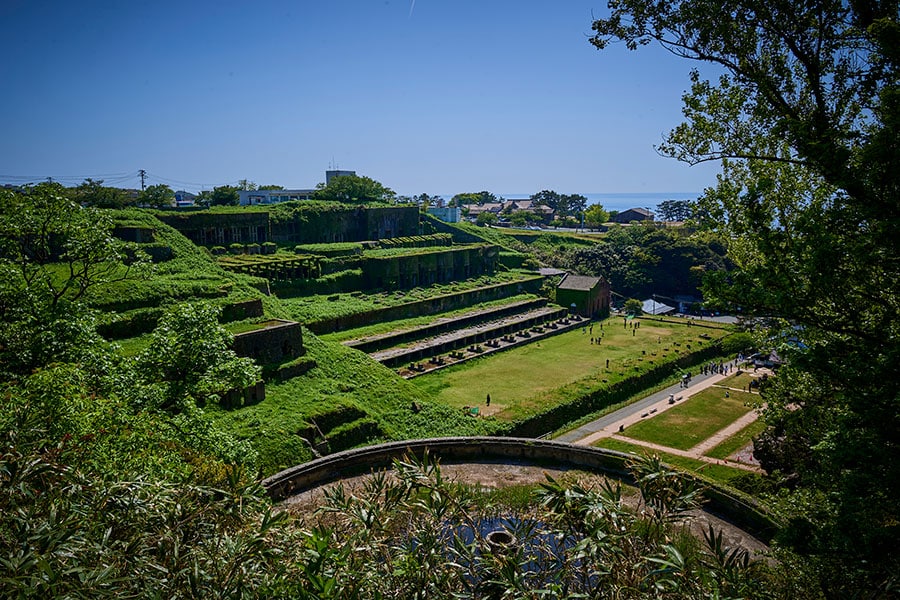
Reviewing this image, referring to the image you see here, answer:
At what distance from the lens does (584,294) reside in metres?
56.0

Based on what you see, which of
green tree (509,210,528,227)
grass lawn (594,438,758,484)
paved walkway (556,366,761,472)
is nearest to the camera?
grass lawn (594,438,758,484)

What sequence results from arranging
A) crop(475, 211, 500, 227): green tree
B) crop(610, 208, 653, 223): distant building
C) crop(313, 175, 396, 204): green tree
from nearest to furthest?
crop(313, 175, 396, 204): green tree → crop(475, 211, 500, 227): green tree → crop(610, 208, 653, 223): distant building

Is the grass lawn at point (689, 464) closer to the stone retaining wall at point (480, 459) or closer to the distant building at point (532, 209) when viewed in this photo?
the stone retaining wall at point (480, 459)

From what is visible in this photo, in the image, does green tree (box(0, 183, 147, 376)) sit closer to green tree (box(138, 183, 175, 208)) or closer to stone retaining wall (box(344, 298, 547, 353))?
stone retaining wall (box(344, 298, 547, 353))

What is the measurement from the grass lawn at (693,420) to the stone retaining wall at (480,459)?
1401cm

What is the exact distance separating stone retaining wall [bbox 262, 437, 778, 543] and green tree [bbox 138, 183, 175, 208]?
45.1 meters

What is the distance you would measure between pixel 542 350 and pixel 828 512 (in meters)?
35.7

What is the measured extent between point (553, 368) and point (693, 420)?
33.2ft

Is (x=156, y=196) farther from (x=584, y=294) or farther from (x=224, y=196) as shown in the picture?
(x=584, y=294)

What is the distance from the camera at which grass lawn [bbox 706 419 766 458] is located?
2769 cm

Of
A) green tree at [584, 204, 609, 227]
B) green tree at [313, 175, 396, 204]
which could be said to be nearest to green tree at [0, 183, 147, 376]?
green tree at [313, 175, 396, 204]

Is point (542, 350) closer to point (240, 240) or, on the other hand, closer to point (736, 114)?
point (240, 240)

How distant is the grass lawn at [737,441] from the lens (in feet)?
90.8

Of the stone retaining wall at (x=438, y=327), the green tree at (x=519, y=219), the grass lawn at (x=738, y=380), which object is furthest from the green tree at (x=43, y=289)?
the green tree at (x=519, y=219)
